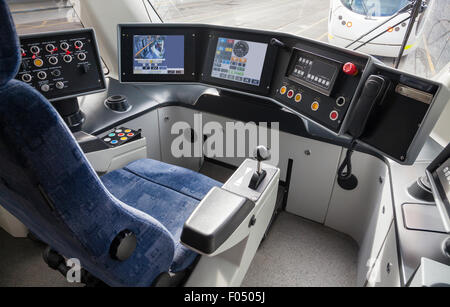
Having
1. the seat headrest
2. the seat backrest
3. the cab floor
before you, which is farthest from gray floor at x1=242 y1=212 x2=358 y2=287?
the seat headrest

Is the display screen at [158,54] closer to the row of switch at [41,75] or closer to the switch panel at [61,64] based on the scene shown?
the switch panel at [61,64]

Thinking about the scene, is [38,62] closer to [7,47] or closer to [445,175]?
[7,47]

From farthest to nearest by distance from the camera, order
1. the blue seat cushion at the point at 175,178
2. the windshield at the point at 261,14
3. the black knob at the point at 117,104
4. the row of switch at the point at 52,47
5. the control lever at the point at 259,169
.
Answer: the windshield at the point at 261,14 → the black knob at the point at 117,104 → the row of switch at the point at 52,47 → the blue seat cushion at the point at 175,178 → the control lever at the point at 259,169

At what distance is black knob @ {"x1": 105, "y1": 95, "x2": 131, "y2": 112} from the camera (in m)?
1.62

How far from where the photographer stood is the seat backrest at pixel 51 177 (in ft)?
1.56

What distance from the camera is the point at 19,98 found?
49cm

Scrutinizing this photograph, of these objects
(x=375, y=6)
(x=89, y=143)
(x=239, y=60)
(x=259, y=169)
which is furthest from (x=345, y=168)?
(x=89, y=143)

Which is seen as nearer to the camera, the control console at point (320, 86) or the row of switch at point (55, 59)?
the control console at point (320, 86)

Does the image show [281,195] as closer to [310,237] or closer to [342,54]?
[310,237]

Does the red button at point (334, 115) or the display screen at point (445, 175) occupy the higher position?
the display screen at point (445, 175)

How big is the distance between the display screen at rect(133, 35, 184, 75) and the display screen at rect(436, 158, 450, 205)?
136 centimetres

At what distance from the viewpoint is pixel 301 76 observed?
1379 mm

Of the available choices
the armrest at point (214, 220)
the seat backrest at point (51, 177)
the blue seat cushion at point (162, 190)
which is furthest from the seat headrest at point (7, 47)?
the blue seat cushion at point (162, 190)

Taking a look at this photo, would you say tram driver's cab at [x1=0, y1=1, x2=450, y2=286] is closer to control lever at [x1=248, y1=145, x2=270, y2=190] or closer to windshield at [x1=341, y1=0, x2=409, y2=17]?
control lever at [x1=248, y1=145, x2=270, y2=190]
